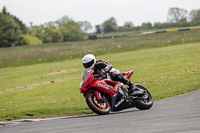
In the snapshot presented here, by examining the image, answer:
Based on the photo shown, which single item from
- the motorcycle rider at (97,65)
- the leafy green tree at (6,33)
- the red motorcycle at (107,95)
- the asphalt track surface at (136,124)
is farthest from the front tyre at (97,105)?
the leafy green tree at (6,33)

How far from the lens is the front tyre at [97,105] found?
33.3ft

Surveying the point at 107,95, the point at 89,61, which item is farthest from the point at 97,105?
the point at 89,61

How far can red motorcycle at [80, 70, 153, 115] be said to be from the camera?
10398 millimetres

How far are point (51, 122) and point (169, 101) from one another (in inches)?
166

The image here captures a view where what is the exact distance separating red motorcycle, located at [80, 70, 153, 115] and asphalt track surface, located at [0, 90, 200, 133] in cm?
50

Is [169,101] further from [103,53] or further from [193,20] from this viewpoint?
[193,20]

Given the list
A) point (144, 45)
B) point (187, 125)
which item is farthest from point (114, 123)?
point (144, 45)

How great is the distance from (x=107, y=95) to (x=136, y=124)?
108 inches

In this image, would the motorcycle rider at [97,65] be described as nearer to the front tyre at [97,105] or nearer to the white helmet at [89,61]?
the white helmet at [89,61]

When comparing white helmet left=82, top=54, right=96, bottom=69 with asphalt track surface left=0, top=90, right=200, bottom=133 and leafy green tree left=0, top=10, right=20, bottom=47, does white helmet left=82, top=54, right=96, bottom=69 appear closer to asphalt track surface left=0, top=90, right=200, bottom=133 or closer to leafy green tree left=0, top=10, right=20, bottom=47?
asphalt track surface left=0, top=90, right=200, bottom=133

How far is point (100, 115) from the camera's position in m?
10.3

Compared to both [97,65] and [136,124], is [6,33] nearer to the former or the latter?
[97,65]

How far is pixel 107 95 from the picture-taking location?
1083cm

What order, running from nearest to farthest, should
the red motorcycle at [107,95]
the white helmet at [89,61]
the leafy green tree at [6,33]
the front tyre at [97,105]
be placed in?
1. the front tyre at [97,105]
2. the red motorcycle at [107,95]
3. the white helmet at [89,61]
4. the leafy green tree at [6,33]
